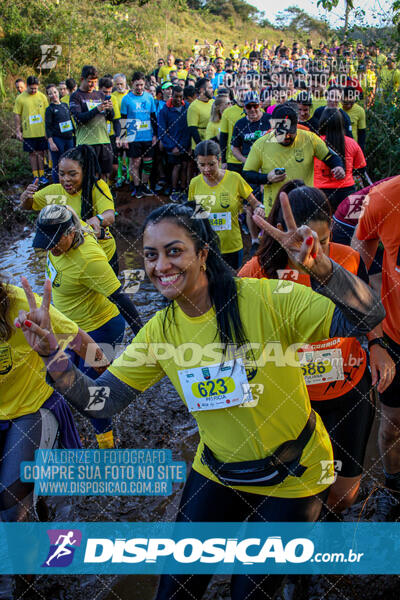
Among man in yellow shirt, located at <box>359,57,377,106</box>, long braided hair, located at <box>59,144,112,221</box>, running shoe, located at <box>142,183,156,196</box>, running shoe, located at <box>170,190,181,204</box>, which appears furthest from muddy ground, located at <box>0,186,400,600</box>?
man in yellow shirt, located at <box>359,57,377,106</box>

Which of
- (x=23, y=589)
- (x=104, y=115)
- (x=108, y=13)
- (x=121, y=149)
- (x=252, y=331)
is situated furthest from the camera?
(x=108, y=13)

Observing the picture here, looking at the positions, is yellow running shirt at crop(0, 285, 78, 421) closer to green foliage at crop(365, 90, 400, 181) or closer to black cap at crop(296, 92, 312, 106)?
black cap at crop(296, 92, 312, 106)

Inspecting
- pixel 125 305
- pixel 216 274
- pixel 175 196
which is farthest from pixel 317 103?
pixel 216 274

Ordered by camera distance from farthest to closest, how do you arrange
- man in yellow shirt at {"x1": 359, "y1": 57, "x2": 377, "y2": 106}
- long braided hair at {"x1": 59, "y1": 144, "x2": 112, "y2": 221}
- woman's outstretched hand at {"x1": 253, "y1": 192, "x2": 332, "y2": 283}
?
man in yellow shirt at {"x1": 359, "y1": 57, "x2": 377, "y2": 106} → long braided hair at {"x1": 59, "y1": 144, "x2": 112, "y2": 221} → woman's outstretched hand at {"x1": 253, "y1": 192, "x2": 332, "y2": 283}

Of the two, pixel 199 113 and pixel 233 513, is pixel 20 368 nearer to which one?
pixel 233 513

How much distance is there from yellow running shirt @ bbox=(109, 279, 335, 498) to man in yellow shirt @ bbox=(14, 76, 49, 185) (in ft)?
31.5

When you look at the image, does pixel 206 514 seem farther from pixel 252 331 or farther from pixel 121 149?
pixel 121 149

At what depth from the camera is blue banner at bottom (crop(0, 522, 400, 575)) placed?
204cm

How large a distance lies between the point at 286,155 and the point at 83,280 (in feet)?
Answer: 9.11

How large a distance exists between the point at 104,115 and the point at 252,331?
7959 millimetres

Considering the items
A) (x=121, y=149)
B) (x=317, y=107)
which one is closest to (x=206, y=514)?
(x=317, y=107)

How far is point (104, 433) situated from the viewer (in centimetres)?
374

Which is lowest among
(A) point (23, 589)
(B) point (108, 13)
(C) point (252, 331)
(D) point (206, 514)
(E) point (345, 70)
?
(A) point (23, 589)

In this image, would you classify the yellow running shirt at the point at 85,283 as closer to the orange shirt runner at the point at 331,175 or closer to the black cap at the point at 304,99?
the orange shirt runner at the point at 331,175
